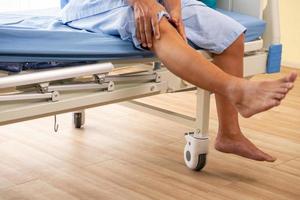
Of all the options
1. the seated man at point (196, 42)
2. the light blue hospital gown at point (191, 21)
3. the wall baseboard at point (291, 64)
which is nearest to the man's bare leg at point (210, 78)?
the seated man at point (196, 42)

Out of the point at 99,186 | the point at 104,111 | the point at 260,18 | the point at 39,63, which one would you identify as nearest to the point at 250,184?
the point at 99,186

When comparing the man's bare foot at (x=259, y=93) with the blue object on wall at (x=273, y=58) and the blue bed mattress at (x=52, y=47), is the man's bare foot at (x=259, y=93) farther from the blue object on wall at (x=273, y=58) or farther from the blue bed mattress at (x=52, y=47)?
the blue object on wall at (x=273, y=58)

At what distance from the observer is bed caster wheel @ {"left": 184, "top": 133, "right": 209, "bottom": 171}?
1.65m

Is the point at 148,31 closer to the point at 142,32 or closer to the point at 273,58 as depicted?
the point at 142,32

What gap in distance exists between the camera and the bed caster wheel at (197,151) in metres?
1.65

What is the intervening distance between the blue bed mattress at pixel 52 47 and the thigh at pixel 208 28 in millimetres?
173

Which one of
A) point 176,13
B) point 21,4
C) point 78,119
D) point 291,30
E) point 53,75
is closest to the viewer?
point 53,75

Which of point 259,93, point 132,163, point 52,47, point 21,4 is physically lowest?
point 132,163

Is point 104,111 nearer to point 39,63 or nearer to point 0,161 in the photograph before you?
point 0,161

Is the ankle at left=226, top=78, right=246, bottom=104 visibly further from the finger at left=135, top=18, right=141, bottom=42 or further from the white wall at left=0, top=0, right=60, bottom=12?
the white wall at left=0, top=0, right=60, bottom=12

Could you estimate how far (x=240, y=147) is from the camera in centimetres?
162

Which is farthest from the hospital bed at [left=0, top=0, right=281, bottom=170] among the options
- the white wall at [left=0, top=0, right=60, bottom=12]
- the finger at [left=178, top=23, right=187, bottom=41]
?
the white wall at [left=0, top=0, right=60, bottom=12]

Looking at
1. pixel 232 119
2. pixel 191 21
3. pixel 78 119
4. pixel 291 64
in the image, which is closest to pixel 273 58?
pixel 232 119

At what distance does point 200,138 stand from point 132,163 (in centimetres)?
26
